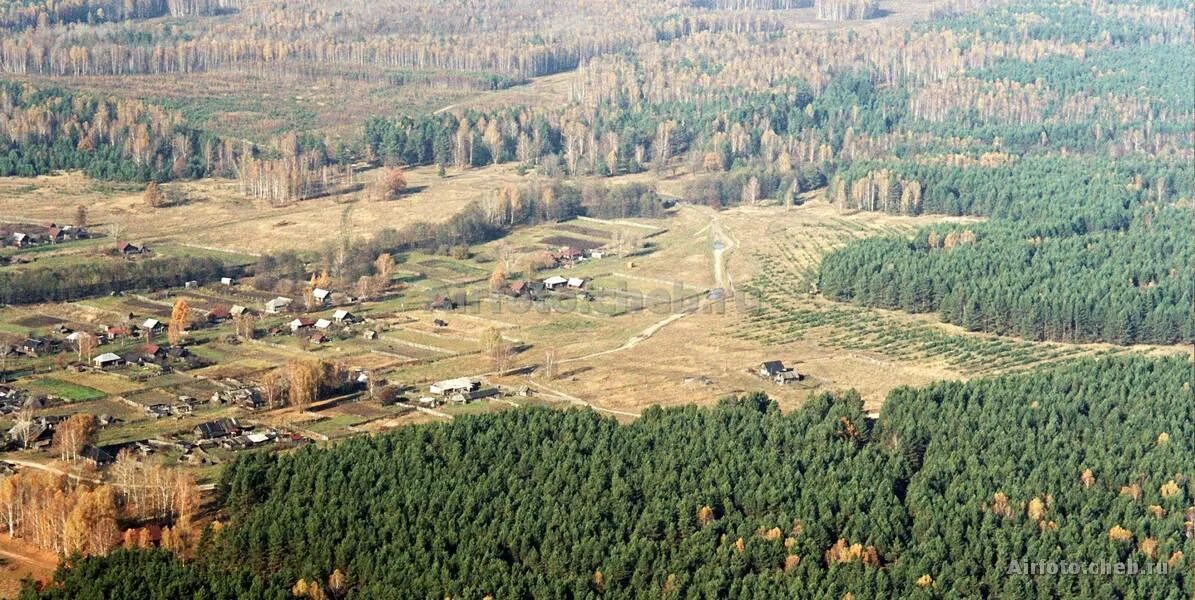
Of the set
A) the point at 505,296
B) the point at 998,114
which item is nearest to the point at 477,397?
the point at 505,296

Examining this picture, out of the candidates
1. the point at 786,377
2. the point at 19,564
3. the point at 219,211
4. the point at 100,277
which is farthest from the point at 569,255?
the point at 19,564

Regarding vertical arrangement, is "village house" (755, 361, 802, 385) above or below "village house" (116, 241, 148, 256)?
below

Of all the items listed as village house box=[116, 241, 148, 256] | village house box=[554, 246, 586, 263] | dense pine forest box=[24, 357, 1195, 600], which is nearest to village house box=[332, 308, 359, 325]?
village house box=[116, 241, 148, 256]

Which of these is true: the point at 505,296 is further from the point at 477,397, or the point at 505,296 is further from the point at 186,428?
the point at 186,428

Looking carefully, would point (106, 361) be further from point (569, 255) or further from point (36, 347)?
point (569, 255)

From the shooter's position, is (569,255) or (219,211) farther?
(219,211)

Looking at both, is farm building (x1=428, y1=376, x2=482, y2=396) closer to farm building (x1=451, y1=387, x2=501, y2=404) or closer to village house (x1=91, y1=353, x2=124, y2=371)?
farm building (x1=451, y1=387, x2=501, y2=404)
